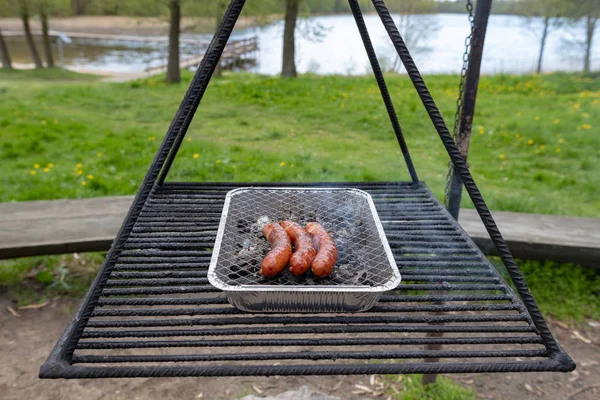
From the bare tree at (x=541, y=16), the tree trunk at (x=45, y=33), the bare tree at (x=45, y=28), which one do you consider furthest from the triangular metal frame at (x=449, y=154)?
the tree trunk at (x=45, y=33)

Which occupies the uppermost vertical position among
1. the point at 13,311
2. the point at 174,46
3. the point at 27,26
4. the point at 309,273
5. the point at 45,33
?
the point at 27,26

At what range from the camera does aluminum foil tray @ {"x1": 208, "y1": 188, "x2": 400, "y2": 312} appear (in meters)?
1.35

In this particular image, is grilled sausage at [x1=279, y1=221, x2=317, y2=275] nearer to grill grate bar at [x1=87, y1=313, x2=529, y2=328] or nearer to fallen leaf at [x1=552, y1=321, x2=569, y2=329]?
grill grate bar at [x1=87, y1=313, x2=529, y2=328]

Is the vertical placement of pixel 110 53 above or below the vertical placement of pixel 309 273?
above

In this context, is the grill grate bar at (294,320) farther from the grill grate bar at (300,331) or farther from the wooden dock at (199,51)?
the wooden dock at (199,51)

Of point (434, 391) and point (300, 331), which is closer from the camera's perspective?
point (300, 331)

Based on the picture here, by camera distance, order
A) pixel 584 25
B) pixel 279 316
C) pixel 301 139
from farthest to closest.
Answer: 1. pixel 584 25
2. pixel 301 139
3. pixel 279 316

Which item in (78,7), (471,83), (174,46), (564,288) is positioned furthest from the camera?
(78,7)

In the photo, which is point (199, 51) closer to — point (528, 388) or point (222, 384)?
point (222, 384)

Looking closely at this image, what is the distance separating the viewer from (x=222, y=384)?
2.60 meters

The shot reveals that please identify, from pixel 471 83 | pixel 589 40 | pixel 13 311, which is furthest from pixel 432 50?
pixel 13 311

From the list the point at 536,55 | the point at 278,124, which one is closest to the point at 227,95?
the point at 278,124

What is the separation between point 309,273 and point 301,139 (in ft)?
16.0

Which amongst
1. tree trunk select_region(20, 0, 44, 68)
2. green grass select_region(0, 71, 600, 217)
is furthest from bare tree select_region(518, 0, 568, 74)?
tree trunk select_region(20, 0, 44, 68)
